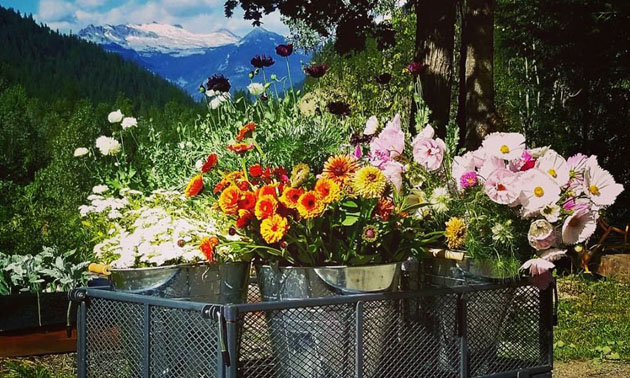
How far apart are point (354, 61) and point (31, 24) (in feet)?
174

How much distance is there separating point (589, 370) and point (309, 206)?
11.8 ft

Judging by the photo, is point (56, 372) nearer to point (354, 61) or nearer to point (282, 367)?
point (282, 367)

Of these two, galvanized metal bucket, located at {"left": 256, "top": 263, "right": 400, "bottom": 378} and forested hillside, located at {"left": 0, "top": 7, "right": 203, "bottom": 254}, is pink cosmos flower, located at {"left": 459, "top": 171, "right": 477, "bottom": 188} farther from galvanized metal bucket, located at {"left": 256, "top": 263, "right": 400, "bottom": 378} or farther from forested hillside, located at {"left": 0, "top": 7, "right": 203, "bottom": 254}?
forested hillside, located at {"left": 0, "top": 7, "right": 203, "bottom": 254}

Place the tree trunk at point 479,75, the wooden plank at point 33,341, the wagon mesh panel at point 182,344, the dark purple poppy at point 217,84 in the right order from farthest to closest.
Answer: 1. the tree trunk at point 479,75
2. the dark purple poppy at point 217,84
3. the wooden plank at point 33,341
4. the wagon mesh panel at point 182,344

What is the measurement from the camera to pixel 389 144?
2.51 meters

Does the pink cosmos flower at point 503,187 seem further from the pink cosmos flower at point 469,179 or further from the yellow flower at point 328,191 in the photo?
the yellow flower at point 328,191

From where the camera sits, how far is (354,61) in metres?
24.4

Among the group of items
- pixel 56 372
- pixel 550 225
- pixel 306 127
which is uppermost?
pixel 306 127

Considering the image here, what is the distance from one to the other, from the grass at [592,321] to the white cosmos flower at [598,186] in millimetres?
3361

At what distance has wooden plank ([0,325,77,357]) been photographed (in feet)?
15.5

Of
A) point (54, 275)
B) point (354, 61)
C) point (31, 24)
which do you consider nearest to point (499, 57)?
point (354, 61)

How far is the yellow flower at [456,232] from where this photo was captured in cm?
233

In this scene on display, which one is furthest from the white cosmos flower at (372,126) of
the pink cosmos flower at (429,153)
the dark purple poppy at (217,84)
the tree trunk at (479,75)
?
the tree trunk at (479,75)

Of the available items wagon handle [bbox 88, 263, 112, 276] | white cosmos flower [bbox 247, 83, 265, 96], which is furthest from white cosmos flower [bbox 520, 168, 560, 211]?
white cosmos flower [bbox 247, 83, 265, 96]
